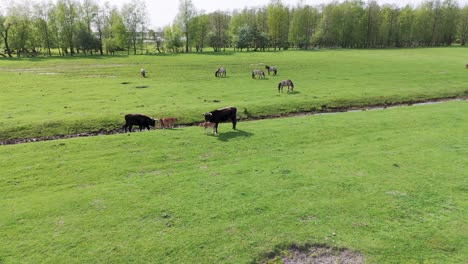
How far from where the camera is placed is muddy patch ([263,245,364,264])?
27.4 feet

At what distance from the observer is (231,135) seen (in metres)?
18.6

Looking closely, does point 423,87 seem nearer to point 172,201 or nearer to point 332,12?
point 172,201

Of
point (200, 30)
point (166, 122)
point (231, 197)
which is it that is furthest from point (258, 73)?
point (200, 30)

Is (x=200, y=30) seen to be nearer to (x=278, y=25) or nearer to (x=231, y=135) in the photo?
(x=278, y=25)

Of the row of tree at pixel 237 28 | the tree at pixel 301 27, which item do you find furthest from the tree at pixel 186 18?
the tree at pixel 301 27

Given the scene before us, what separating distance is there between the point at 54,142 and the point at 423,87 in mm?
36278

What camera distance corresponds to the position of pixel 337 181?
487 inches

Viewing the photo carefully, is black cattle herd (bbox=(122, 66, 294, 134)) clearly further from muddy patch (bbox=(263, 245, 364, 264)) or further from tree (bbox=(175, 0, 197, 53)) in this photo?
tree (bbox=(175, 0, 197, 53))

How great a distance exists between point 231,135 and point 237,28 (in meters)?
100

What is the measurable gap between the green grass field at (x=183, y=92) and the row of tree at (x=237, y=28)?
4715 cm

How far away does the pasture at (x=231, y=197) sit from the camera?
866 cm

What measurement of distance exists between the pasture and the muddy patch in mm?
208

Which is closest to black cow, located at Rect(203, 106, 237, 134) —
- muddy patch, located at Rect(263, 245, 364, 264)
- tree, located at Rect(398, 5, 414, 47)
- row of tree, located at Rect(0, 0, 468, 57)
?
muddy patch, located at Rect(263, 245, 364, 264)

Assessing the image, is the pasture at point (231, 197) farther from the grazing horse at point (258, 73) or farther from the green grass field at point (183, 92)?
the grazing horse at point (258, 73)
